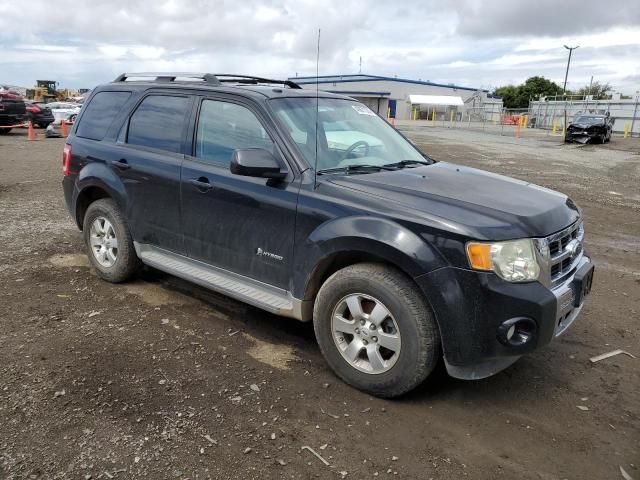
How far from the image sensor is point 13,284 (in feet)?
17.0

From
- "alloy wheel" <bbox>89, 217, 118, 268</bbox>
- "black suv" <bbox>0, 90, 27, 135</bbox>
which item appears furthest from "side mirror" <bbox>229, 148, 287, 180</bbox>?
"black suv" <bbox>0, 90, 27, 135</bbox>

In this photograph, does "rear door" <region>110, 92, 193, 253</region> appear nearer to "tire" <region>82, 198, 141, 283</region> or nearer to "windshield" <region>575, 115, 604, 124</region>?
"tire" <region>82, 198, 141, 283</region>

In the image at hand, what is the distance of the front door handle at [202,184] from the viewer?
408cm

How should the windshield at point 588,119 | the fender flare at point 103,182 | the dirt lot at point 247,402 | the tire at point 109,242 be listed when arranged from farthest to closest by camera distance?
1. the windshield at point 588,119
2. the tire at point 109,242
3. the fender flare at point 103,182
4. the dirt lot at point 247,402

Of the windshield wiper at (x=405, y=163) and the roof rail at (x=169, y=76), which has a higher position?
the roof rail at (x=169, y=76)

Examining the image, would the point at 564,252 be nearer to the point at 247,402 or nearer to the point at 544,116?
the point at 247,402

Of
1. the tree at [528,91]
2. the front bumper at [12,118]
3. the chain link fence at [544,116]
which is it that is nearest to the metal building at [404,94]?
the chain link fence at [544,116]

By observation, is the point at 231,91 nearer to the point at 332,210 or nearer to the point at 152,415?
the point at 332,210

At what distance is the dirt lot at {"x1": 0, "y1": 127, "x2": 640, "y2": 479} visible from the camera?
278cm

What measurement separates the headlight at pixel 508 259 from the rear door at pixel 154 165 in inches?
95.9

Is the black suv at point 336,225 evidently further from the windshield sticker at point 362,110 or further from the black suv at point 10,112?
the black suv at point 10,112

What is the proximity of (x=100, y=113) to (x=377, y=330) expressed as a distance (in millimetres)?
3565

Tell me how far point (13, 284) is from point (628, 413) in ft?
16.9

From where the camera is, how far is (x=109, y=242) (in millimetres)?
5102
